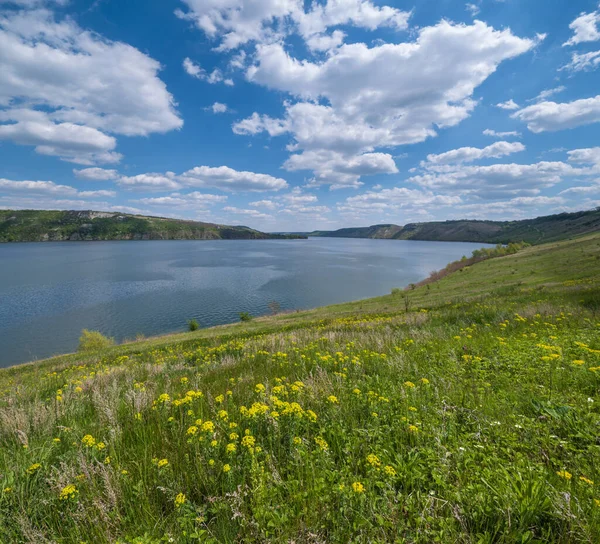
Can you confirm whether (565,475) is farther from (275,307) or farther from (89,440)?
(275,307)

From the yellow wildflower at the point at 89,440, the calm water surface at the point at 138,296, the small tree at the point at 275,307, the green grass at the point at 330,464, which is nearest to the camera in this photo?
the green grass at the point at 330,464

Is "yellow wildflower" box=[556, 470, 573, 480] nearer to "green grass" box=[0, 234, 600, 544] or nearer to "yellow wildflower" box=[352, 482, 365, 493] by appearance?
"green grass" box=[0, 234, 600, 544]

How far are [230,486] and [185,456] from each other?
803 millimetres

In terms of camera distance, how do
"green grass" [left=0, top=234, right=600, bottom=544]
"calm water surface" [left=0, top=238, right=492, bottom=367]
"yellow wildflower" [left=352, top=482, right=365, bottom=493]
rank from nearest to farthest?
"green grass" [left=0, top=234, right=600, bottom=544] → "yellow wildflower" [left=352, top=482, right=365, bottom=493] → "calm water surface" [left=0, top=238, right=492, bottom=367]

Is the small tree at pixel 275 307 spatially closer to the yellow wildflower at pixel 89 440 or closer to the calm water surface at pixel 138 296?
the calm water surface at pixel 138 296

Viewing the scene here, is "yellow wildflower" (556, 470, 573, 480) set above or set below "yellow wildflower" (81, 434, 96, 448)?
above

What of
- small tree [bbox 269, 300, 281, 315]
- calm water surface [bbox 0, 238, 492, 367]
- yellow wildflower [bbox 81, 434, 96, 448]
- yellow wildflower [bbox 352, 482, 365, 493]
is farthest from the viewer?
small tree [bbox 269, 300, 281, 315]

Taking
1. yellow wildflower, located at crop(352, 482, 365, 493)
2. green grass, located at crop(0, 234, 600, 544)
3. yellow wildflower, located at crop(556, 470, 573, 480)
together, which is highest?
yellow wildflower, located at crop(556, 470, 573, 480)

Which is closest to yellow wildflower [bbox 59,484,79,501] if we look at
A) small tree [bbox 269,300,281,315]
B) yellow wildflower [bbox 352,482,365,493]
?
yellow wildflower [bbox 352,482,365,493]

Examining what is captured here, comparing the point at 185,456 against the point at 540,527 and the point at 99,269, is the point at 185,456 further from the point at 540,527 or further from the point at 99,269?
the point at 99,269

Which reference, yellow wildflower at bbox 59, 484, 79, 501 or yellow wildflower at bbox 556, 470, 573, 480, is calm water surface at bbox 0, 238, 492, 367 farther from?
yellow wildflower at bbox 556, 470, 573, 480

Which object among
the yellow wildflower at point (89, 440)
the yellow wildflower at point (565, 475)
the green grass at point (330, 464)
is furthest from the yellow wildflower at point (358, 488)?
the yellow wildflower at point (89, 440)

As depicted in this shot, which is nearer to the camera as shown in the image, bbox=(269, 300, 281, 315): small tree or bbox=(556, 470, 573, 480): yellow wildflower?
bbox=(556, 470, 573, 480): yellow wildflower

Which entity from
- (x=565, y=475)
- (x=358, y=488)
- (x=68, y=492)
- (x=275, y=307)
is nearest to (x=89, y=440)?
(x=68, y=492)
